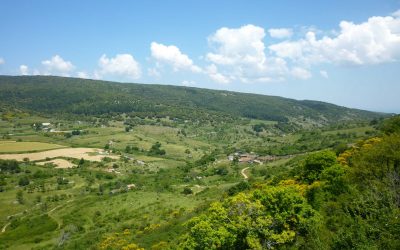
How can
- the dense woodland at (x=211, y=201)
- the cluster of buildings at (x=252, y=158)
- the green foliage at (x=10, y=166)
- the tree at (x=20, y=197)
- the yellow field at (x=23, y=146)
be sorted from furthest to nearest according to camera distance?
1. the yellow field at (x=23, y=146)
2. the green foliage at (x=10, y=166)
3. the cluster of buildings at (x=252, y=158)
4. the tree at (x=20, y=197)
5. the dense woodland at (x=211, y=201)

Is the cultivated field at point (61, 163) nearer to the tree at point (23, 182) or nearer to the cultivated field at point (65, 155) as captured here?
the cultivated field at point (65, 155)

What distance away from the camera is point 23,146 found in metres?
179

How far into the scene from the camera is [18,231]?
90.6 m

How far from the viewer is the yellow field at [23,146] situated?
171188 millimetres

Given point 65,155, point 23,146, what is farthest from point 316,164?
point 23,146

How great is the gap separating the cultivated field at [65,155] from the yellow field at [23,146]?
21.7 ft

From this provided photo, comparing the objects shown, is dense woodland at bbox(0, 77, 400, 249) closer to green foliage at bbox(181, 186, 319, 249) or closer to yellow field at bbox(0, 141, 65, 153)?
green foliage at bbox(181, 186, 319, 249)

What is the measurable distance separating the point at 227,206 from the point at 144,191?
70590 millimetres

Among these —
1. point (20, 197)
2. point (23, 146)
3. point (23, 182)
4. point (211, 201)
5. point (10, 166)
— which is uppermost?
point (211, 201)

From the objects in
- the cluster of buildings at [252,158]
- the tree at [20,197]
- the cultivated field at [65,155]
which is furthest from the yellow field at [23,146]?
the cluster of buildings at [252,158]

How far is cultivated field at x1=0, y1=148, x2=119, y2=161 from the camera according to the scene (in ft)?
531

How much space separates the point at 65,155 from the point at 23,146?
26307 mm

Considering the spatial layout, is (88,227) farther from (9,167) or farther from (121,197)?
(9,167)

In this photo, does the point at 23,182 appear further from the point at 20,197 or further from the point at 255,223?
the point at 255,223
